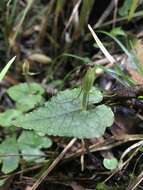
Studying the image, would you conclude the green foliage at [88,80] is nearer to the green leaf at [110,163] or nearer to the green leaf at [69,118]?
the green leaf at [69,118]

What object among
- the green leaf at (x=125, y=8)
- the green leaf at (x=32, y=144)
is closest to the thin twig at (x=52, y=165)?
the green leaf at (x=32, y=144)

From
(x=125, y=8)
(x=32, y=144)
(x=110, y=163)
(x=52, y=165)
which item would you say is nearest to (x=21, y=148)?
(x=32, y=144)

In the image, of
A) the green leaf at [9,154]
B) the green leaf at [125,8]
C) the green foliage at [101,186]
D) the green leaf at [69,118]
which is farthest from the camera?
the green leaf at [125,8]

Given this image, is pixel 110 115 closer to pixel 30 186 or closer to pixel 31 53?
pixel 30 186

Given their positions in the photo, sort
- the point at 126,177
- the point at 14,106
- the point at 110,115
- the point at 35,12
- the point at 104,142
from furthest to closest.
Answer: the point at 35,12
the point at 14,106
the point at 104,142
the point at 126,177
the point at 110,115

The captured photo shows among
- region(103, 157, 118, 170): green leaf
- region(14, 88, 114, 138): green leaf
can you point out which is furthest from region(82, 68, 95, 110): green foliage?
region(103, 157, 118, 170): green leaf

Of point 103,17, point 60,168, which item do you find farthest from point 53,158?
point 103,17

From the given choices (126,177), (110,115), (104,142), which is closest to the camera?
(110,115)

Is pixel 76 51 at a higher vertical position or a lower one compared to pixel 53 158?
higher
